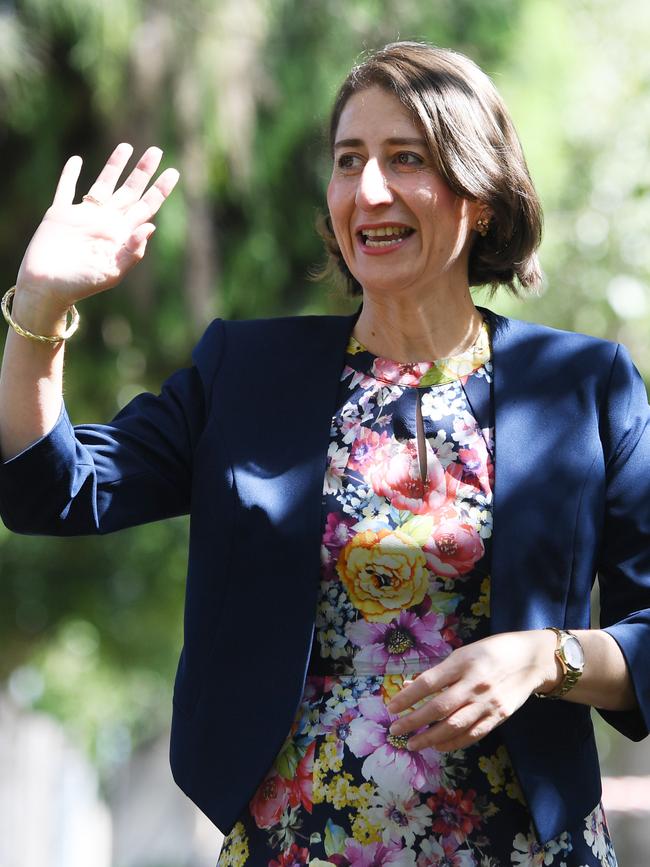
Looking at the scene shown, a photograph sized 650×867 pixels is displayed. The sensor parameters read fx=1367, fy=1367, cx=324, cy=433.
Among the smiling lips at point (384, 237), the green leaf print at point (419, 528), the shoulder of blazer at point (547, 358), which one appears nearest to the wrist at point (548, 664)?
the green leaf print at point (419, 528)

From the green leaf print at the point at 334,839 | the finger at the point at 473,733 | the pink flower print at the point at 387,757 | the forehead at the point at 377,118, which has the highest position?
the forehead at the point at 377,118

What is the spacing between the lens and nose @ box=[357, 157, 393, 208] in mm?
2131

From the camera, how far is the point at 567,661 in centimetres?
190

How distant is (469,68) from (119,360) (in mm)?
5187

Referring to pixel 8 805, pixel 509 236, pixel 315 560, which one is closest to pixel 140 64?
pixel 509 236

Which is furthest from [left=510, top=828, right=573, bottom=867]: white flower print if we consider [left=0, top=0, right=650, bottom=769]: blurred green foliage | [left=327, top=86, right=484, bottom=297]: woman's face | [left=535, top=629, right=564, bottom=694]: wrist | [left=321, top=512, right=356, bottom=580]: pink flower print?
[left=0, top=0, right=650, bottom=769]: blurred green foliage

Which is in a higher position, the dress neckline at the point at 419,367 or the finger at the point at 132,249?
the finger at the point at 132,249

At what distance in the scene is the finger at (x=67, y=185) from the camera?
2.01m

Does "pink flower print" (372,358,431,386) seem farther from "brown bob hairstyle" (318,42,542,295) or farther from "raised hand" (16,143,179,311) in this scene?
"raised hand" (16,143,179,311)

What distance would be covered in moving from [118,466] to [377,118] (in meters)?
0.69

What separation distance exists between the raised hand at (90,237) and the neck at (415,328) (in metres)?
0.41

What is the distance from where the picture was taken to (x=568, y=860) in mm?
1989

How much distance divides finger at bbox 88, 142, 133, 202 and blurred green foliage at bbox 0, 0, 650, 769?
3.40 meters

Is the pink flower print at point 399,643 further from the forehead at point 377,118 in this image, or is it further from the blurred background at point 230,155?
the blurred background at point 230,155
